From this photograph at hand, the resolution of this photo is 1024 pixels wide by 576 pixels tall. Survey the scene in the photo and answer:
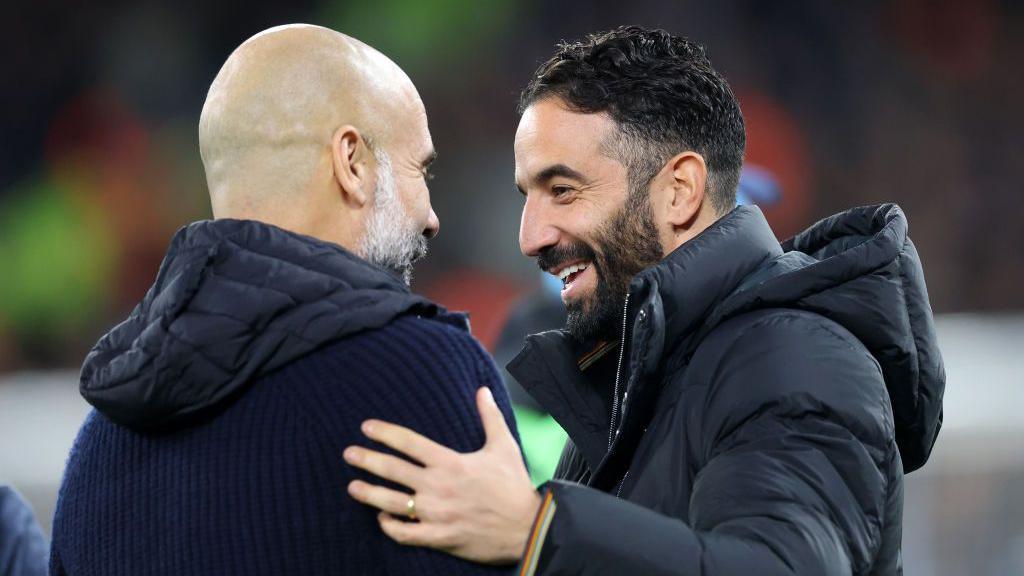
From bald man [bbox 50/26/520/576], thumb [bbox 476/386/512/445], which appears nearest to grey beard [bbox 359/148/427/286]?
bald man [bbox 50/26/520/576]

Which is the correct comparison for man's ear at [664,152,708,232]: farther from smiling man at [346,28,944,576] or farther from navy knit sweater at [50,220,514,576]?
navy knit sweater at [50,220,514,576]

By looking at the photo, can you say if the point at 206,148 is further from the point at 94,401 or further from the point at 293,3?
the point at 293,3

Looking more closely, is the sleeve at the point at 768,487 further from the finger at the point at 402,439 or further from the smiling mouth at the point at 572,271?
the smiling mouth at the point at 572,271

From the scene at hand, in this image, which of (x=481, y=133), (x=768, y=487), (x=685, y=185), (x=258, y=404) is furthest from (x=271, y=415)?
(x=481, y=133)

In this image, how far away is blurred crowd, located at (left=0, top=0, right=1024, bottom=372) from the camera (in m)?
5.88

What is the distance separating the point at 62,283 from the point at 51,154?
635mm

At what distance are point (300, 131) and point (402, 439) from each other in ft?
1.28

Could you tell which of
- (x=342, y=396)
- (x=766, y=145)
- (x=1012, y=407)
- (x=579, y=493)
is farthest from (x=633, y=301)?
(x=766, y=145)

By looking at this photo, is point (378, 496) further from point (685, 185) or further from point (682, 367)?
Answer: point (685, 185)

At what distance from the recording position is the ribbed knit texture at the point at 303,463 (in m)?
1.09

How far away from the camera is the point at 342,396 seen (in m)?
1.10

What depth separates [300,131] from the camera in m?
1.30

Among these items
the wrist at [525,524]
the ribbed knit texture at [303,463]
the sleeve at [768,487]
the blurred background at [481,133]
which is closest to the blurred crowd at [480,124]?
the blurred background at [481,133]

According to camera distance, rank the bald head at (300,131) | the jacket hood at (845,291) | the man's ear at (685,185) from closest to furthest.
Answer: the bald head at (300,131), the jacket hood at (845,291), the man's ear at (685,185)
